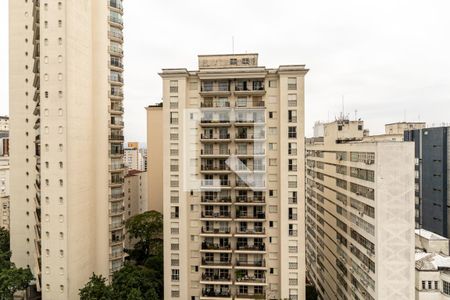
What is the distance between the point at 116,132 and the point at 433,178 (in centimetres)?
5664

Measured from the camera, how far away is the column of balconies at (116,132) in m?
39.6

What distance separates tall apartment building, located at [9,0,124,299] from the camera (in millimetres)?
33375

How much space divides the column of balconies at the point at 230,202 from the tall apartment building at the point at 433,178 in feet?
109

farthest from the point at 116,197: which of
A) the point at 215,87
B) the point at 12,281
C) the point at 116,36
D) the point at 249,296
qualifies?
the point at 116,36

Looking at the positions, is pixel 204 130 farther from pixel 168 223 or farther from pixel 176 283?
pixel 176 283

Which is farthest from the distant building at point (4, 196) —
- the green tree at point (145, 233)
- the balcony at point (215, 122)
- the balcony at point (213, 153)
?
the balcony at point (215, 122)

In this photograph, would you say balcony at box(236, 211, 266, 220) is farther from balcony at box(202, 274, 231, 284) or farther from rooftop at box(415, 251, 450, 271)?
rooftop at box(415, 251, 450, 271)

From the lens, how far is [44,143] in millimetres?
33781

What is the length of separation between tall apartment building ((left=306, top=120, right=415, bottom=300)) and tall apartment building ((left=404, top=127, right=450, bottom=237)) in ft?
63.9

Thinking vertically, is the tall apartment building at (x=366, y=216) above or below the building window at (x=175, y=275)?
above

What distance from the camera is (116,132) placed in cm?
4088

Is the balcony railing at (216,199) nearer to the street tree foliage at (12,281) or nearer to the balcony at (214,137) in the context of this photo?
the balcony at (214,137)

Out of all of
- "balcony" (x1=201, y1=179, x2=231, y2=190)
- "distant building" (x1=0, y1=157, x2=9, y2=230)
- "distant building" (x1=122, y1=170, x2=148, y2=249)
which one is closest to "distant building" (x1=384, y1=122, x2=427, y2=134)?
"balcony" (x1=201, y1=179, x2=231, y2=190)

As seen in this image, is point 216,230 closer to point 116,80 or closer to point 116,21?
point 116,80
